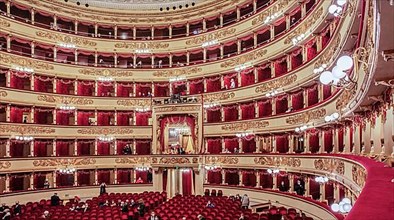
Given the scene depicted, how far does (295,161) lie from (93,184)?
17058mm

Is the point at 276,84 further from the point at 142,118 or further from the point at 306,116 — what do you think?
the point at 142,118

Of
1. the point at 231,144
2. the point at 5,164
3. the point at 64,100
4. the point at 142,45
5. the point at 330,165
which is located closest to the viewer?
the point at 330,165

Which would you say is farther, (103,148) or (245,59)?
(103,148)

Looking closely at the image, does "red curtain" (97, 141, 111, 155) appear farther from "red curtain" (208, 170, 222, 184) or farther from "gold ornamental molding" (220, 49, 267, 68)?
"gold ornamental molding" (220, 49, 267, 68)

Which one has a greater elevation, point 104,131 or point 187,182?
point 104,131

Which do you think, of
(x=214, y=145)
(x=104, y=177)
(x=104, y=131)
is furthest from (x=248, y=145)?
(x=104, y=177)

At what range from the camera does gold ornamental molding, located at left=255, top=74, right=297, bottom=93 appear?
2405 cm

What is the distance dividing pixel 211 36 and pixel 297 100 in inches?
430

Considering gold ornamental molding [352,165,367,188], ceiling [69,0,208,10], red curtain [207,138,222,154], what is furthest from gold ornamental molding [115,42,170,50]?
gold ornamental molding [352,165,367,188]

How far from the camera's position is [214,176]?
31750 mm

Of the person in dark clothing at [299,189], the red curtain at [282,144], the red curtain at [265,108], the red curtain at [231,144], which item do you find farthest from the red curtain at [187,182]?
the person in dark clothing at [299,189]

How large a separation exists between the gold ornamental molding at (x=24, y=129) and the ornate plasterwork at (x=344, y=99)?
2082cm

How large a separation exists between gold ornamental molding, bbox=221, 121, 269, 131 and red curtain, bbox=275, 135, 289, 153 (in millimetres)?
1236

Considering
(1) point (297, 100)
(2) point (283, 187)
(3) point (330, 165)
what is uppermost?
(1) point (297, 100)
